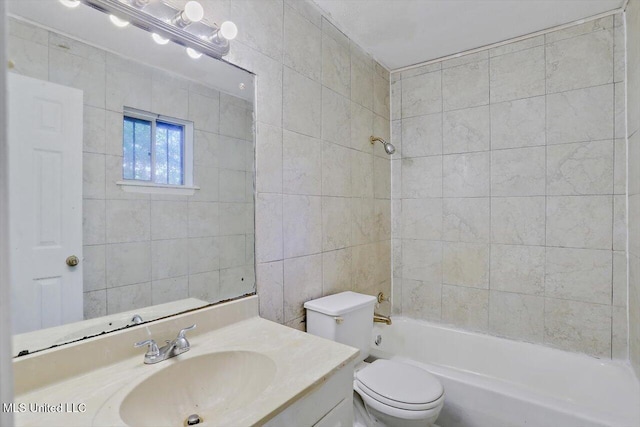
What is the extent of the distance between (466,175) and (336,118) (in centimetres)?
104

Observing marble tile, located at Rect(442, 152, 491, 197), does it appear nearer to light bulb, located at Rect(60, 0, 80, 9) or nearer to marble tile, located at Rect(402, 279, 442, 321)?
marble tile, located at Rect(402, 279, 442, 321)

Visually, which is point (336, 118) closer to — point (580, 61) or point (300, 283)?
point (300, 283)

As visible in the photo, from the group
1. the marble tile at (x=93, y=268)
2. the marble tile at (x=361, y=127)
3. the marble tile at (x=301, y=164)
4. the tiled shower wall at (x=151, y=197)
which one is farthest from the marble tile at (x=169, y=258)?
the marble tile at (x=361, y=127)

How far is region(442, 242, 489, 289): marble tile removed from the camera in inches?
86.2

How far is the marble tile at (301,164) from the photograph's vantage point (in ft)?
5.11

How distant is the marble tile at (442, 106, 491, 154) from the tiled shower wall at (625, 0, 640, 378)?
0.70 meters

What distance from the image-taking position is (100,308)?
97 centimetres

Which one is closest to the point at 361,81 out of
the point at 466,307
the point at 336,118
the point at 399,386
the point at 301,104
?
the point at 336,118

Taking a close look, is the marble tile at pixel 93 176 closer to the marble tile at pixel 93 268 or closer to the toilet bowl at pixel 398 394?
the marble tile at pixel 93 268

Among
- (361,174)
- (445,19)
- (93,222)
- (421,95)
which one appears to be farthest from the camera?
(421,95)

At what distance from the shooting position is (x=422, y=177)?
2.44 metres

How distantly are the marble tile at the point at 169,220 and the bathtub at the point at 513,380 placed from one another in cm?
132

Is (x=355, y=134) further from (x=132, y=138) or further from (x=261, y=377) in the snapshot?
(x=261, y=377)

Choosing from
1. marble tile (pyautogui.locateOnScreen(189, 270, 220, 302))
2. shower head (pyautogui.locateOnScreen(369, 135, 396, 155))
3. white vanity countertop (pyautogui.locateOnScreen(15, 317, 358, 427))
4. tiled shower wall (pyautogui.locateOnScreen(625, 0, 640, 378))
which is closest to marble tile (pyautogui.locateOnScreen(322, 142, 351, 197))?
shower head (pyautogui.locateOnScreen(369, 135, 396, 155))
